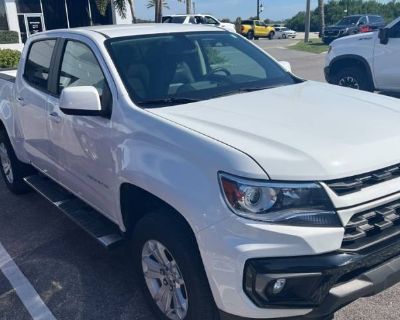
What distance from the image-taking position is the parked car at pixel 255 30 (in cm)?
4223

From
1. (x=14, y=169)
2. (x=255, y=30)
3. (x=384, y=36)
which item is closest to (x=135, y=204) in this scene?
(x=14, y=169)

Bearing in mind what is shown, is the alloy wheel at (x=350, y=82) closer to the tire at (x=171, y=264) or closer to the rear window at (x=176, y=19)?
the tire at (x=171, y=264)

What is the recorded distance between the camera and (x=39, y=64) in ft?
14.6

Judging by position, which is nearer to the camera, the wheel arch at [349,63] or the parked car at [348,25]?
the wheel arch at [349,63]

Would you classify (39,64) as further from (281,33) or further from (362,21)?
(281,33)

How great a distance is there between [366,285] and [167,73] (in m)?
1.99

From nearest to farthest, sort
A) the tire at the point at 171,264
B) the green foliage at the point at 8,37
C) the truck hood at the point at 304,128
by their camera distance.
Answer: the truck hood at the point at 304,128
the tire at the point at 171,264
the green foliage at the point at 8,37

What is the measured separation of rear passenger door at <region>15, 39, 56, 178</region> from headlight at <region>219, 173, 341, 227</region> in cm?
242

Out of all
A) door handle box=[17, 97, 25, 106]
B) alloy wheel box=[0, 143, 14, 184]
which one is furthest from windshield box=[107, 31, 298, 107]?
alloy wheel box=[0, 143, 14, 184]

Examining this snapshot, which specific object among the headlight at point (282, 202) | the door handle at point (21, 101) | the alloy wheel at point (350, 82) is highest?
the door handle at point (21, 101)

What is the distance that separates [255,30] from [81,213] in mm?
42130

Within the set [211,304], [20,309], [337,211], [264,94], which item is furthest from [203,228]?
[20,309]

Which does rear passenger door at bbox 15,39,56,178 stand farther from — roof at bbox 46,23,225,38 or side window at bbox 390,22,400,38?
side window at bbox 390,22,400,38

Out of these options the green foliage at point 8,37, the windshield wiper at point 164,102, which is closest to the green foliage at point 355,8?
the green foliage at point 8,37
